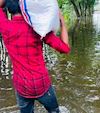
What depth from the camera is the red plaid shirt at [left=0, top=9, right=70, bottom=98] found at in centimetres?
313

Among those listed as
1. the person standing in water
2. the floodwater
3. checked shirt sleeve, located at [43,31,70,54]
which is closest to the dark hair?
Answer: the person standing in water

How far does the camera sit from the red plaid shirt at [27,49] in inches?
123

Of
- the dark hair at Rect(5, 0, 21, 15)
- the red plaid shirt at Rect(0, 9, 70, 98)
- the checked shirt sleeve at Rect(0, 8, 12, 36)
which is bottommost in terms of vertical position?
the red plaid shirt at Rect(0, 9, 70, 98)

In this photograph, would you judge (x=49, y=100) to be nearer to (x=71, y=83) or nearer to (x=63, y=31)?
(x=63, y=31)

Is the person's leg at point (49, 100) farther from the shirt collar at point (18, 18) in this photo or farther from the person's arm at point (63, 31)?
the shirt collar at point (18, 18)

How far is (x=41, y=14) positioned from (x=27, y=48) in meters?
0.32

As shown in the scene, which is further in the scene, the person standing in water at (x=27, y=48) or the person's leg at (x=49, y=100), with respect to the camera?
the person's leg at (x=49, y=100)

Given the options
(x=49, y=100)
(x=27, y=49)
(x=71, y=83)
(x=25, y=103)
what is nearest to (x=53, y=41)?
(x=27, y=49)

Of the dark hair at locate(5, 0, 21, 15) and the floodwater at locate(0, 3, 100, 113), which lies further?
→ the floodwater at locate(0, 3, 100, 113)

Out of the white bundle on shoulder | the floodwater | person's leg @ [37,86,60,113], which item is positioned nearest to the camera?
the white bundle on shoulder

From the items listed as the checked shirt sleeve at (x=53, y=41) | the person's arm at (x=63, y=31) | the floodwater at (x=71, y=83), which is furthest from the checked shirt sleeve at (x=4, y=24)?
the floodwater at (x=71, y=83)

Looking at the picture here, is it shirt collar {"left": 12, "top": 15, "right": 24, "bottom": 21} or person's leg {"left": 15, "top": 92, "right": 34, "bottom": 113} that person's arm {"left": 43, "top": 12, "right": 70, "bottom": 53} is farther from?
person's leg {"left": 15, "top": 92, "right": 34, "bottom": 113}

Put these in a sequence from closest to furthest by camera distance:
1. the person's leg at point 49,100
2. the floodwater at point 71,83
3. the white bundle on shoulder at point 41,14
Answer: the white bundle on shoulder at point 41,14 → the person's leg at point 49,100 → the floodwater at point 71,83

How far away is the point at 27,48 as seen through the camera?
316 centimetres
